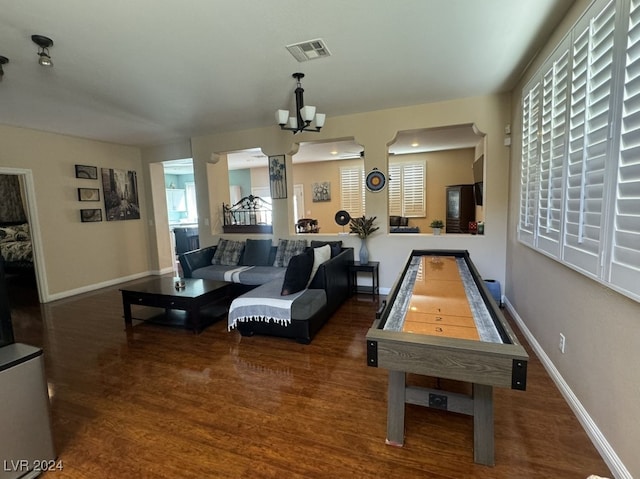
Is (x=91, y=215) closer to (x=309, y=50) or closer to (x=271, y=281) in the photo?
(x=271, y=281)

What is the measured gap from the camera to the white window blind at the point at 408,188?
27.4ft

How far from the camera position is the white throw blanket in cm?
319

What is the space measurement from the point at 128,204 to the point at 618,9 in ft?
24.3

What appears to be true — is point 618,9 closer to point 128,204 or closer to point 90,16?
point 90,16

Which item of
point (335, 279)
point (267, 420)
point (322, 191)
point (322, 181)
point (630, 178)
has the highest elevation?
point (322, 181)

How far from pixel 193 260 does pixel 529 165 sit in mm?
4736

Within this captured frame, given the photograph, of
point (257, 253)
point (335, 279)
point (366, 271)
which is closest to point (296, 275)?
point (335, 279)

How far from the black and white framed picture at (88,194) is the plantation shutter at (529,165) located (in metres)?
6.93

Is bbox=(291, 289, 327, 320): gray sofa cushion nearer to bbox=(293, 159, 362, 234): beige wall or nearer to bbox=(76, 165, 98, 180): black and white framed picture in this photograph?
bbox=(76, 165, 98, 180): black and white framed picture

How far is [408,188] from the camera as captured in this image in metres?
8.50

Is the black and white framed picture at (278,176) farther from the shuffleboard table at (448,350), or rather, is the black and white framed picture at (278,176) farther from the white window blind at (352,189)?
the white window blind at (352,189)

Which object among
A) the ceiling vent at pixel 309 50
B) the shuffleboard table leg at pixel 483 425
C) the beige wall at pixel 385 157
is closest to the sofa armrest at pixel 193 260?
the beige wall at pixel 385 157

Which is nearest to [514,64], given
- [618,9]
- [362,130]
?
[618,9]

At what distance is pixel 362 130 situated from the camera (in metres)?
4.71
